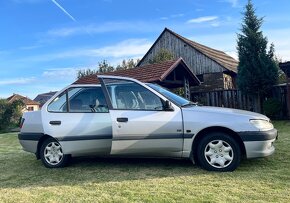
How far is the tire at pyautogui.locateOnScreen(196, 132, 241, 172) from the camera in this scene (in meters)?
5.67

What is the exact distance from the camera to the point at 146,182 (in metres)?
5.28

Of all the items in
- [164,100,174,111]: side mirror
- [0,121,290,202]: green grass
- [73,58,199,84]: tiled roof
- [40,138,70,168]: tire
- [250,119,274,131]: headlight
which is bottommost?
[0,121,290,202]: green grass

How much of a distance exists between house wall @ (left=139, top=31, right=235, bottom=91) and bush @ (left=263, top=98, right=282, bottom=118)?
12164 millimetres

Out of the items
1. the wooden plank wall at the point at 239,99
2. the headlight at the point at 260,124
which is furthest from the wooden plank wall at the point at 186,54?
the headlight at the point at 260,124

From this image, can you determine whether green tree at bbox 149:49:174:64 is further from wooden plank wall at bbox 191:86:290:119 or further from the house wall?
wooden plank wall at bbox 191:86:290:119

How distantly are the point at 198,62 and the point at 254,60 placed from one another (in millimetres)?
12112

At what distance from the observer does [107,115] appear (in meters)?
6.25

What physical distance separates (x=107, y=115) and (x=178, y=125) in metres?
1.33

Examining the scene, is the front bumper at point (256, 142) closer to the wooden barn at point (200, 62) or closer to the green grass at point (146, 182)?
the green grass at point (146, 182)

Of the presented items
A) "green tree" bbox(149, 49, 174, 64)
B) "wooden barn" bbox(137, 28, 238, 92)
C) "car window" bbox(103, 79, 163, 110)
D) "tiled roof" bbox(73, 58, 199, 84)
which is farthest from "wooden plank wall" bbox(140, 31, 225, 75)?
"car window" bbox(103, 79, 163, 110)

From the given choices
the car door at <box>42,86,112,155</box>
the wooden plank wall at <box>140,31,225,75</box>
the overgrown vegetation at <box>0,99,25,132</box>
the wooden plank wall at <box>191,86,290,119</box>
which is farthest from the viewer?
the wooden plank wall at <box>140,31,225,75</box>

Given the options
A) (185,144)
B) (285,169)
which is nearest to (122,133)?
(185,144)

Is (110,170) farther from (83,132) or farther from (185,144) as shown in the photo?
(185,144)

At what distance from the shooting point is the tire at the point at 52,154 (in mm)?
6660
